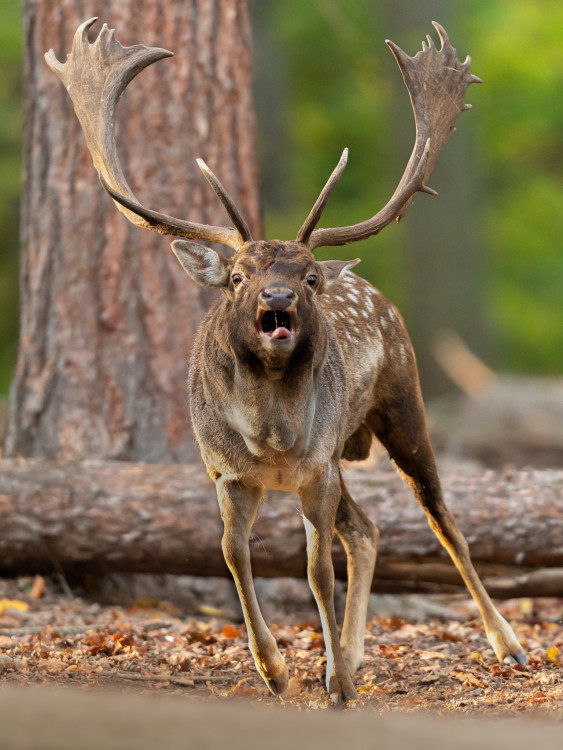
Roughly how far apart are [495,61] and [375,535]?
15.7 meters

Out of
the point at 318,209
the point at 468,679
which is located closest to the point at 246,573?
the point at 468,679

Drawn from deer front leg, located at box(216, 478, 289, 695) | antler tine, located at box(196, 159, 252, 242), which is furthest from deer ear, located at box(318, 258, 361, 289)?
deer front leg, located at box(216, 478, 289, 695)

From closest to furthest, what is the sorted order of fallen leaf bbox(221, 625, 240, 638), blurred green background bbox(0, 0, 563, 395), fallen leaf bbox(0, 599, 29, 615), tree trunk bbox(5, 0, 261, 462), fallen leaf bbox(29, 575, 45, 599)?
1. fallen leaf bbox(221, 625, 240, 638)
2. fallen leaf bbox(0, 599, 29, 615)
3. fallen leaf bbox(29, 575, 45, 599)
4. tree trunk bbox(5, 0, 261, 462)
5. blurred green background bbox(0, 0, 563, 395)

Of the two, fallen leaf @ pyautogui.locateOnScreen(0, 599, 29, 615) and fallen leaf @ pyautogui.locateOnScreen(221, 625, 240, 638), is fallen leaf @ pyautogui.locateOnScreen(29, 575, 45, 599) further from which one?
fallen leaf @ pyautogui.locateOnScreen(221, 625, 240, 638)

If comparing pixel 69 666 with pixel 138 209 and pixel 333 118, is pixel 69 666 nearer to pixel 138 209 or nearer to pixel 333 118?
pixel 138 209

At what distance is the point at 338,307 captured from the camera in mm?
5871

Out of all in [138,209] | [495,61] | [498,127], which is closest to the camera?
[138,209]

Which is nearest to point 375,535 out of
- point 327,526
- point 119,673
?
point 327,526

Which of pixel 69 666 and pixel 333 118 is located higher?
pixel 333 118

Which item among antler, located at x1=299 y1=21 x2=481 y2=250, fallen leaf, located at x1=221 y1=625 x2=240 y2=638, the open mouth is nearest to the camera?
the open mouth

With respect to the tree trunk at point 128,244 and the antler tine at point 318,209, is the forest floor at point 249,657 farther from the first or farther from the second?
the antler tine at point 318,209

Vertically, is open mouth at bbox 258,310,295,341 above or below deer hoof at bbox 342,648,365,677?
above

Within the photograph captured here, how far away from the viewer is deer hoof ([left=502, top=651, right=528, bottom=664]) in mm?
5762

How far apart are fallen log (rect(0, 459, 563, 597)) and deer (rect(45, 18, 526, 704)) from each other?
0.55 metres
